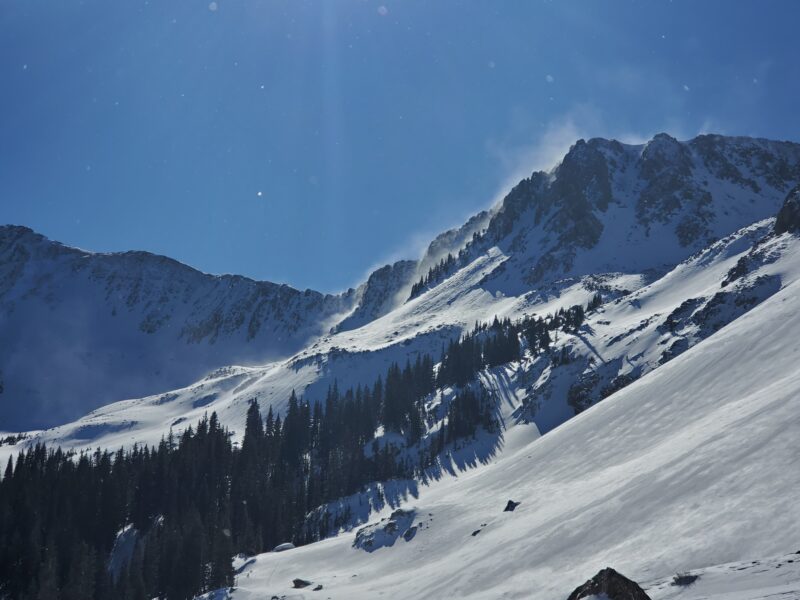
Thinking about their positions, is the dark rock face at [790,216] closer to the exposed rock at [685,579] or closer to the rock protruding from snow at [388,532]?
the rock protruding from snow at [388,532]

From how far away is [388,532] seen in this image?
6494cm

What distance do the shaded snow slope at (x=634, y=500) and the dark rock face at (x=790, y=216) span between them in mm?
58818

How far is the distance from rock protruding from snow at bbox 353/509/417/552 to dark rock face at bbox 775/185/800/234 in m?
90.1

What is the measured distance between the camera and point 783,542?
24.5 meters

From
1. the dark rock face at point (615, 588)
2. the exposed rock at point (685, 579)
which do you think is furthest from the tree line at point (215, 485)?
the dark rock face at point (615, 588)

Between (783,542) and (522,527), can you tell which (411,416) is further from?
(783,542)

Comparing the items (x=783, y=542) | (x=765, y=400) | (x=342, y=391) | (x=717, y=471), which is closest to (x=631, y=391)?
(x=765, y=400)

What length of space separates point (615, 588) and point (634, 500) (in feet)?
70.5

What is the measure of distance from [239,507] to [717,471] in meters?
84.8

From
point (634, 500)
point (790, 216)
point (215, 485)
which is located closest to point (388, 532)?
point (634, 500)

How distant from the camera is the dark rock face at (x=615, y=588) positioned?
59.2ft

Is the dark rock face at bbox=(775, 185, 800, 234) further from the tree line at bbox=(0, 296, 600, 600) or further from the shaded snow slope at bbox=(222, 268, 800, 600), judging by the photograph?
the shaded snow slope at bbox=(222, 268, 800, 600)

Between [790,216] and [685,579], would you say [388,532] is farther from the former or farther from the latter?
[790,216]

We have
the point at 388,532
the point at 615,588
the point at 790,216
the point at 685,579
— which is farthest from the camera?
the point at 790,216
